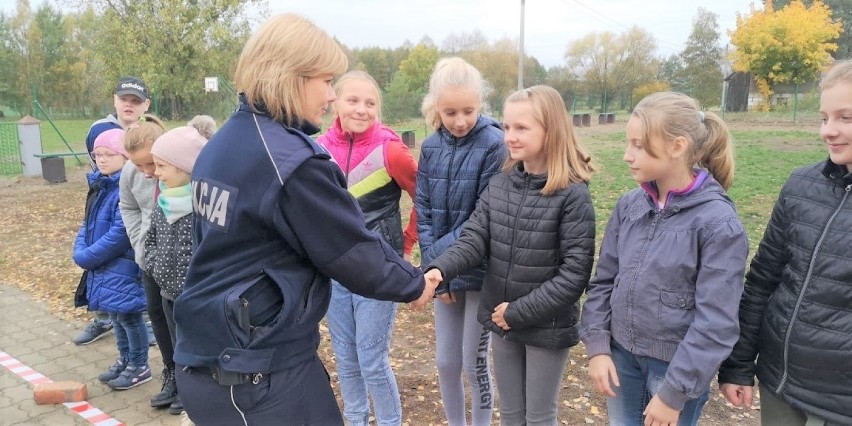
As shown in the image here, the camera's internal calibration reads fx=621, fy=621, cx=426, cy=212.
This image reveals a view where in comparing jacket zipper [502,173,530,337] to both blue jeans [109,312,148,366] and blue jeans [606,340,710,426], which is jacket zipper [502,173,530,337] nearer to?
blue jeans [606,340,710,426]

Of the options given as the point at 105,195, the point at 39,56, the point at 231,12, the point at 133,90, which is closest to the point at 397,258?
the point at 105,195

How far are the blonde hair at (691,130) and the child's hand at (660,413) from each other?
852 millimetres

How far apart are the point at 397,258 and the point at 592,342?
862 mm

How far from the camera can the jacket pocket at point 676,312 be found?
2146 mm

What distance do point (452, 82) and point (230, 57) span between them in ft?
82.3

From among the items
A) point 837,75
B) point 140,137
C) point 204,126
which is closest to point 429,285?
point 837,75

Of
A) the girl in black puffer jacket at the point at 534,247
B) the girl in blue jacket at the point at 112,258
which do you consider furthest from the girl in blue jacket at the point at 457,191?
the girl in blue jacket at the point at 112,258

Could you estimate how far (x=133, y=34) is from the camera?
23594 mm

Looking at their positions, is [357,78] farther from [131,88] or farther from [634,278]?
[131,88]

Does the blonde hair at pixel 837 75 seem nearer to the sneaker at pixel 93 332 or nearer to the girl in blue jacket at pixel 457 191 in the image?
the girl in blue jacket at pixel 457 191

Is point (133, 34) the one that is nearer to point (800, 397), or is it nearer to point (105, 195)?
point (105, 195)

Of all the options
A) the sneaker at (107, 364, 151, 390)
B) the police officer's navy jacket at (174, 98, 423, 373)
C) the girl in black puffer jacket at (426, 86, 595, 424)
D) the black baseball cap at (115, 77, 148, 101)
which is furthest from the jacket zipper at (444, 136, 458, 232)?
the black baseball cap at (115, 77, 148, 101)

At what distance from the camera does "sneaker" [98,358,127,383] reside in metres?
4.26

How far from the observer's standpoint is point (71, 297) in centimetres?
611
